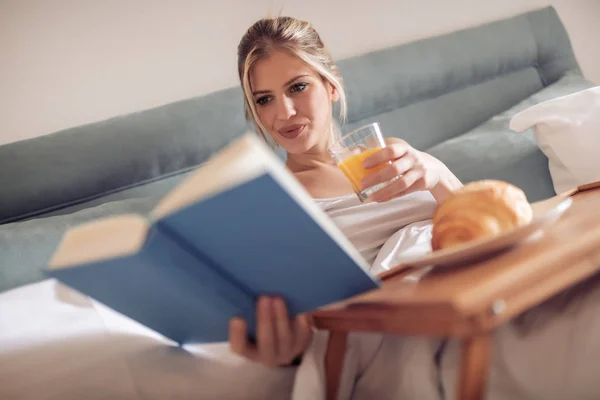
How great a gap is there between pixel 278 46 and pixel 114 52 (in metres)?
0.55

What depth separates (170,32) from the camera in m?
1.76

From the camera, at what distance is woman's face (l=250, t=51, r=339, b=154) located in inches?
53.9

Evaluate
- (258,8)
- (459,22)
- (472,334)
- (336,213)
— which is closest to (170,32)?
(258,8)

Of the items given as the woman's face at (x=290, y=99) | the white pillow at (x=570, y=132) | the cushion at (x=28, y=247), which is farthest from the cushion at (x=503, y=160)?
the cushion at (x=28, y=247)

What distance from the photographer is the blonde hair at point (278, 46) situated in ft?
4.58

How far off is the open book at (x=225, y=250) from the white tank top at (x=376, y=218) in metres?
0.58

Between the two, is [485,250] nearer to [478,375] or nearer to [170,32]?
[478,375]

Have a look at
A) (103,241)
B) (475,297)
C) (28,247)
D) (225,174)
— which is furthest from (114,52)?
(475,297)

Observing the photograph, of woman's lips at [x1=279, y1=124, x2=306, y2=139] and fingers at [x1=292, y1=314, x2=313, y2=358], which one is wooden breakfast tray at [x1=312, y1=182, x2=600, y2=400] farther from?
woman's lips at [x1=279, y1=124, x2=306, y2=139]

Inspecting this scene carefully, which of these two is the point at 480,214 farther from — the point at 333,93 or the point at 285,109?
the point at 333,93

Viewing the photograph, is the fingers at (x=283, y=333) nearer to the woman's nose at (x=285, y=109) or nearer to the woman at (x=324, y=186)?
the woman at (x=324, y=186)

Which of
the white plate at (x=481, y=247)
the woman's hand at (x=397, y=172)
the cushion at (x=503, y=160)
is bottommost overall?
the cushion at (x=503, y=160)

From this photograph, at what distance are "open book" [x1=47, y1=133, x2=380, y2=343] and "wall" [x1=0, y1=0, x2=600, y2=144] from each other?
3.36 ft

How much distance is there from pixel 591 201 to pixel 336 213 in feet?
1.81
